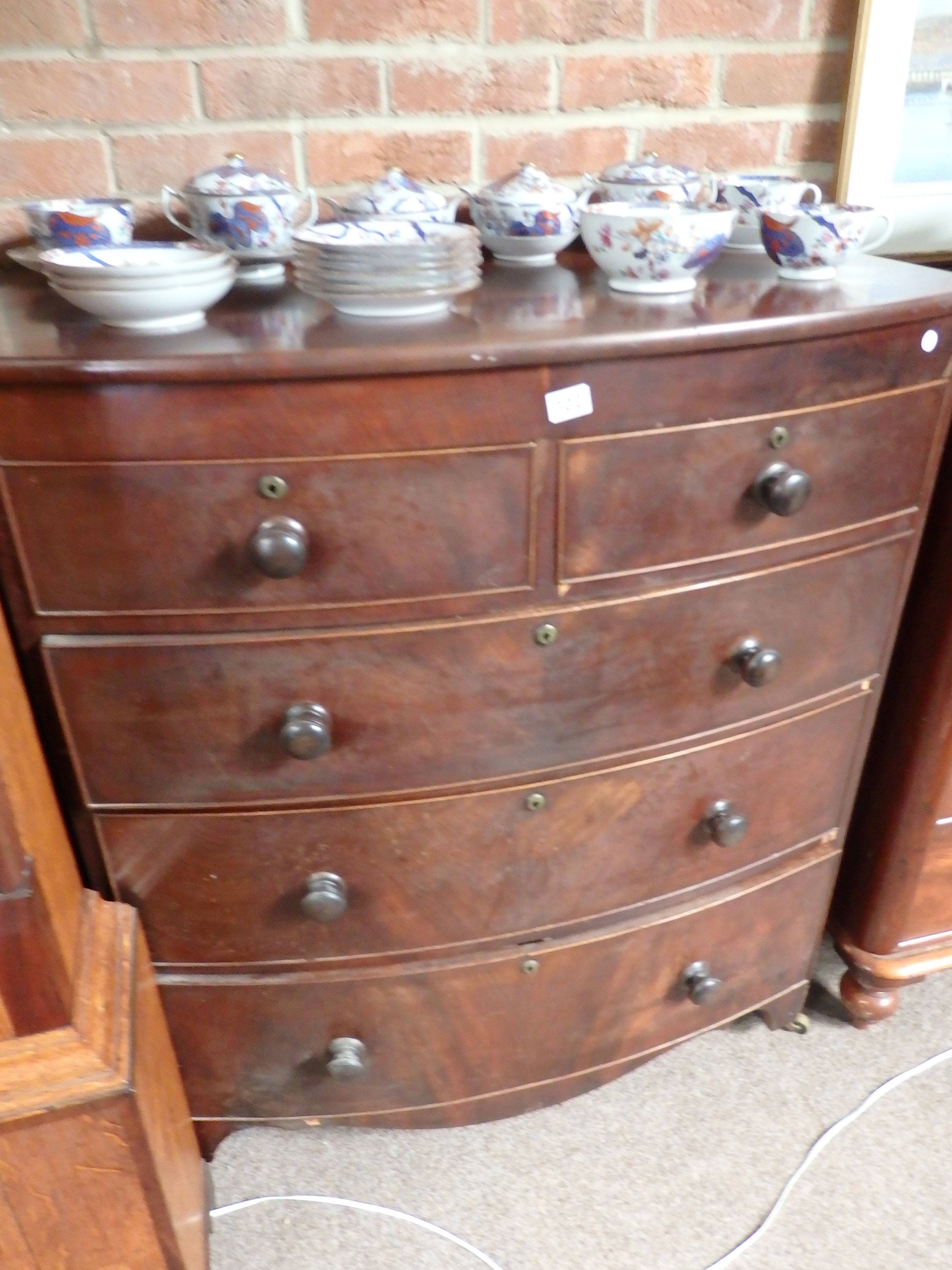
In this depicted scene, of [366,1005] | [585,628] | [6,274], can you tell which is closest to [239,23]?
[6,274]

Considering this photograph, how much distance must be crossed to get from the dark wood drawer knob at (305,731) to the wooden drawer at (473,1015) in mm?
318

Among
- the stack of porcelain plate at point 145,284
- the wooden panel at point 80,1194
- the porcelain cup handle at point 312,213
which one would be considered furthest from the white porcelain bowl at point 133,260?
the wooden panel at point 80,1194

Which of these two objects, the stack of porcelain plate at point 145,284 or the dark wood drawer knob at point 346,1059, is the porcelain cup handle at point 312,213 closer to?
the stack of porcelain plate at point 145,284

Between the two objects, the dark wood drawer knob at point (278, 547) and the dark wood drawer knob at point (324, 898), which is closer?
the dark wood drawer knob at point (278, 547)

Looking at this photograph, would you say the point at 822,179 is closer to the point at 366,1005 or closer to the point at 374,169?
the point at 374,169

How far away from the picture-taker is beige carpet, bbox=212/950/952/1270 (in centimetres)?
110

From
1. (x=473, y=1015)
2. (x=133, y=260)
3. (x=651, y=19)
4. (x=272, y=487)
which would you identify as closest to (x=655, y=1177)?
(x=473, y=1015)

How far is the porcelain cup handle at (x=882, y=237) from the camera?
1.09m

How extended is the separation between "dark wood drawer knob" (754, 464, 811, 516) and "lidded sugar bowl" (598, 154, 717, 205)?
1.11ft

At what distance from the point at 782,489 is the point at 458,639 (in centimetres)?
32

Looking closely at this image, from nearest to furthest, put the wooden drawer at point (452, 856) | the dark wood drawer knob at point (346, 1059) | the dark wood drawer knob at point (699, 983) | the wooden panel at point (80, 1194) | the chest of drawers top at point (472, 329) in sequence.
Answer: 1. the chest of drawers top at point (472, 329)
2. the wooden panel at point (80, 1194)
3. the wooden drawer at point (452, 856)
4. the dark wood drawer knob at point (346, 1059)
5. the dark wood drawer knob at point (699, 983)

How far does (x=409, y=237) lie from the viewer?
86 cm

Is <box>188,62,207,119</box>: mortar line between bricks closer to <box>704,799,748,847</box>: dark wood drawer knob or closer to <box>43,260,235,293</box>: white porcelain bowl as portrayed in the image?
<box>43,260,235,293</box>: white porcelain bowl

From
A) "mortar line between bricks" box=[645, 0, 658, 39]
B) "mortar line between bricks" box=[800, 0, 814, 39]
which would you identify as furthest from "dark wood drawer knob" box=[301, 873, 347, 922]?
"mortar line between bricks" box=[800, 0, 814, 39]
